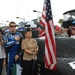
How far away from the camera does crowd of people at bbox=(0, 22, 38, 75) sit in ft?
22.7

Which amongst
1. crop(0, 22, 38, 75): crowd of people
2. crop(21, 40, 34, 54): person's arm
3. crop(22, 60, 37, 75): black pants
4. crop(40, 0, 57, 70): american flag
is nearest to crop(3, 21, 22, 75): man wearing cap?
crop(0, 22, 38, 75): crowd of people

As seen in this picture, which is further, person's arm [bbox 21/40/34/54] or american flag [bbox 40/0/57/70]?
person's arm [bbox 21/40/34/54]

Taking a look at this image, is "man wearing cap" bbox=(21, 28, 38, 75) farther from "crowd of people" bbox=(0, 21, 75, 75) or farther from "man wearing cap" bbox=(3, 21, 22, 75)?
"man wearing cap" bbox=(3, 21, 22, 75)

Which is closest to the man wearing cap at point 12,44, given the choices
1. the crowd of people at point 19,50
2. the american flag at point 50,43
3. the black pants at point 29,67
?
the crowd of people at point 19,50

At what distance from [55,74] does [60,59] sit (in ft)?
1.47

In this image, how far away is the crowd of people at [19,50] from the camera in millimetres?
6918

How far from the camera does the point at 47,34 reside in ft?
17.4

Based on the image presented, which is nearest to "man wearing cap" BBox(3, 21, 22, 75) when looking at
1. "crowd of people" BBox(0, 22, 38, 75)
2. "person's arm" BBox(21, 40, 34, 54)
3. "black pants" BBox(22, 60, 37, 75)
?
"crowd of people" BBox(0, 22, 38, 75)

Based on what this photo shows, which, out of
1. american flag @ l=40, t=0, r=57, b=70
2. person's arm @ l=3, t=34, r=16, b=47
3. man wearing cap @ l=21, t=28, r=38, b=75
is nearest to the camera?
american flag @ l=40, t=0, r=57, b=70

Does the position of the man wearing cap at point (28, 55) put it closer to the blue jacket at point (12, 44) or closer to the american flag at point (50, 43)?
the blue jacket at point (12, 44)

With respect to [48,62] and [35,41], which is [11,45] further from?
[48,62]

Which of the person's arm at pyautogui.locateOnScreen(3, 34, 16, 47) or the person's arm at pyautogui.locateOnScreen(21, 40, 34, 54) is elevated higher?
the person's arm at pyautogui.locateOnScreen(3, 34, 16, 47)

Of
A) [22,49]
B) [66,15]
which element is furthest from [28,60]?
[66,15]

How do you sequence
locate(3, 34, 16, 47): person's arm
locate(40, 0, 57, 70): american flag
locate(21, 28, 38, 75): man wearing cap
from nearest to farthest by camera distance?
locate(40, 0, 57, 70): american flag → locate(21, 28, 38, 75): man wearing cap → locate(3, 34, 16, 47): person's arm
